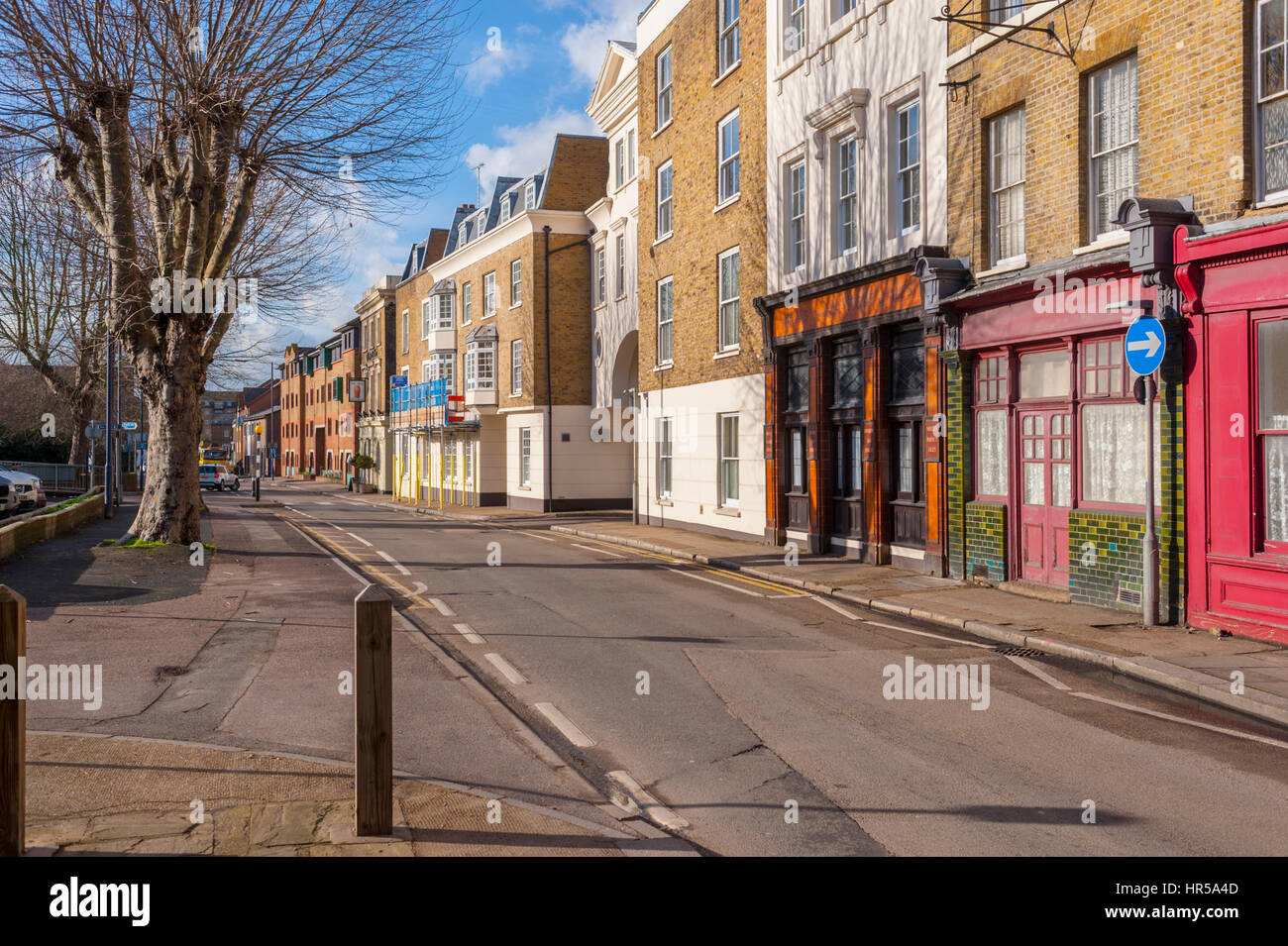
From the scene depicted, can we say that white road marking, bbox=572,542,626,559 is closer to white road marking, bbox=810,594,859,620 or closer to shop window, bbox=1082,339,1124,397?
white road marking, bbox=810,594,859,620

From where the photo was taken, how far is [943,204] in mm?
15844

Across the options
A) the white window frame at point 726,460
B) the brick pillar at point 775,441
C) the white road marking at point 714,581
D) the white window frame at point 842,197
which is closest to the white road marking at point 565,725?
the white road marking at point 714,581

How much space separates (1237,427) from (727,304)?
1410 cm

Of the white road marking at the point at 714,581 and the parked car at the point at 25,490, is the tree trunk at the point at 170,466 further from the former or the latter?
the parked car at the point at 25,490

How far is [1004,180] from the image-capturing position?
1482cm

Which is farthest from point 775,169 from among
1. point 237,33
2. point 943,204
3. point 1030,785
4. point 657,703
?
point 1030,785

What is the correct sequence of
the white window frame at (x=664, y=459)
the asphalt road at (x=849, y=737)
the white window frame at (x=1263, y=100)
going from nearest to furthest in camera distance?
the asphalt road at (x=849, y=737), the white window frame at (x=1263, y=100), the white window frame at (x=664, y=459)

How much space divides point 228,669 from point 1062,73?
11811mm

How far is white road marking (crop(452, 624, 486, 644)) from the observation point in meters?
10.8

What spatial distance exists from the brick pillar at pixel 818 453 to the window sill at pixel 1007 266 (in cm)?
488

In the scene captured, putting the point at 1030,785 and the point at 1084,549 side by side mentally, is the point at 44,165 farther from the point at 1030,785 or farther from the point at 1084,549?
the point at 1030,785

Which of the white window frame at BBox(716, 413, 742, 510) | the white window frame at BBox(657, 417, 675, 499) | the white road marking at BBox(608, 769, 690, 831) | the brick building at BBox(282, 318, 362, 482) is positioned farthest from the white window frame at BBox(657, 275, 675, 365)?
the brick building at BBox(282, 318, 362, 482)

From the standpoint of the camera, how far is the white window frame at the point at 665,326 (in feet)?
89.8

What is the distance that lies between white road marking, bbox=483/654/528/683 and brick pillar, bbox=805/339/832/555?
10581 mm
